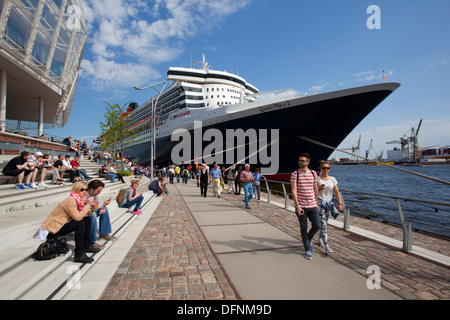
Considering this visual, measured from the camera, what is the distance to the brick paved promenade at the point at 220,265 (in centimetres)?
258

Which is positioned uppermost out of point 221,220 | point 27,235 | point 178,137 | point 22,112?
point 22,112

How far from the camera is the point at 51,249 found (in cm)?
299

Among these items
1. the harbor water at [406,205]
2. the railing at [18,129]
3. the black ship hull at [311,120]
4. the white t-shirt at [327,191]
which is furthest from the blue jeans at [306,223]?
the railing at [18,129]

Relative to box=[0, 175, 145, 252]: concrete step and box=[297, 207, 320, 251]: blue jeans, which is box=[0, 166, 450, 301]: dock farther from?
box=[297, 207, 320, 251]: blue jeans

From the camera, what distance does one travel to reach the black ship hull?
15352 mm

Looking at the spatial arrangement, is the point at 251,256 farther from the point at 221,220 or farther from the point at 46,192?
the point at 46,192

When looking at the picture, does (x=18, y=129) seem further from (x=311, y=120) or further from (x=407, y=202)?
(x=407, y=202)

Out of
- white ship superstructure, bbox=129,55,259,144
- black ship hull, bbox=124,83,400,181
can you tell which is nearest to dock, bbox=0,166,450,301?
black ship hull, bbox=124,83,400,181

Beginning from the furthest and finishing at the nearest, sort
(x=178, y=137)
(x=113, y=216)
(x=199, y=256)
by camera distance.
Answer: (x=178, y=137)
(x=113, y=216)
(x=199, y=256)

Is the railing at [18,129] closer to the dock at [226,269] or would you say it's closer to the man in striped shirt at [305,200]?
the dock at [226,269]

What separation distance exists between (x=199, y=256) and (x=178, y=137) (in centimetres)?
2519

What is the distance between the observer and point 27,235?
3.41 meters
